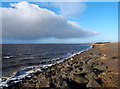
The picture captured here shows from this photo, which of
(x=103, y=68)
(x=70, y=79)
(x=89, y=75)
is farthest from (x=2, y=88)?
(x=103, y=68)

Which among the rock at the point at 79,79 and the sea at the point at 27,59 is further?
the sea at the point at 27,59

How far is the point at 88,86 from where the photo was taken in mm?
5418

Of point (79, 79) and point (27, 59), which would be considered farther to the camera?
point (27, 59)

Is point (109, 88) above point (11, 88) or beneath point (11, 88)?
above

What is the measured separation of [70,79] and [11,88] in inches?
187

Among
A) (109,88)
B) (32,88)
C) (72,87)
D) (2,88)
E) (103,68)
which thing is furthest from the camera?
(103,68)

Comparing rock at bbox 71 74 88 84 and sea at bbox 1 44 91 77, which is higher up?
rock at bbox 71 74 88 84

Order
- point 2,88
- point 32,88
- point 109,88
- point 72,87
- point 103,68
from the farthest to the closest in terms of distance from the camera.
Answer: point 103,68
point 2,88
point 32,88
point 72,87
point 109,88

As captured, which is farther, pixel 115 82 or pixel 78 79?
pixel 78 79

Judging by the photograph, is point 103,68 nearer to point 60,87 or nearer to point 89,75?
point 89,75

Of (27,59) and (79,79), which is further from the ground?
(79,79)

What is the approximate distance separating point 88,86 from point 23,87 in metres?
4.78

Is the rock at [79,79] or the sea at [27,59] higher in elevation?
the rock at [79,79]

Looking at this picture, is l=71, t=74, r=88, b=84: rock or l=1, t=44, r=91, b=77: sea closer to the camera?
l=71, t=74, r=88, b=84: rock
